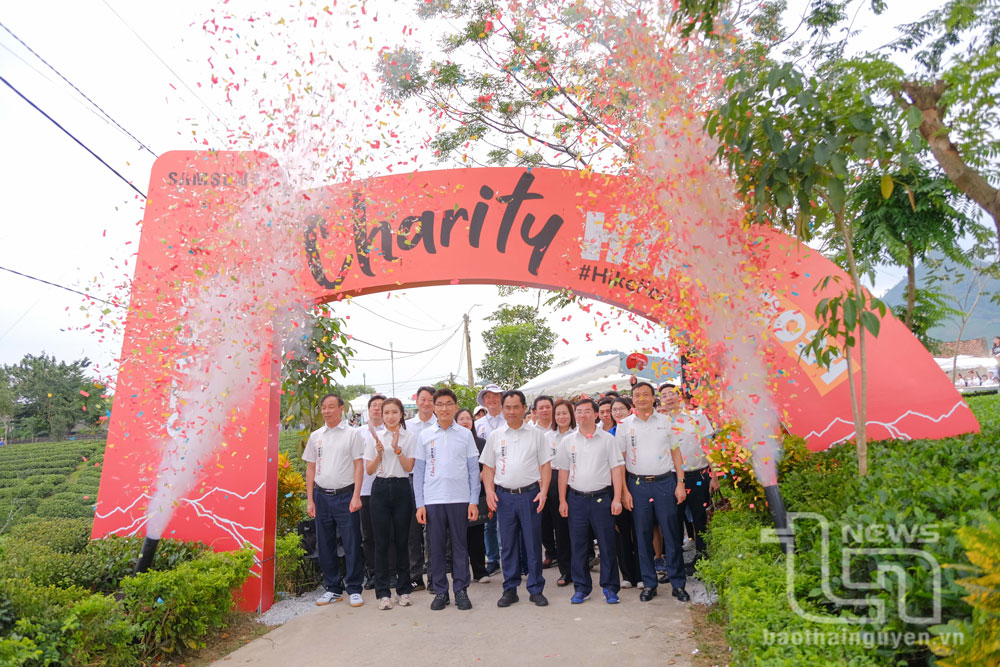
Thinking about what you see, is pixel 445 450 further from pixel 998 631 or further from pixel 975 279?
pixel 975 279

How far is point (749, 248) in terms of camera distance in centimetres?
520

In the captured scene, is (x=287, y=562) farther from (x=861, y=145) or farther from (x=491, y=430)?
(x=861, y=145)

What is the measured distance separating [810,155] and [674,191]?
1.19 m

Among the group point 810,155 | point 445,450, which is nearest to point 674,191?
point 810,155

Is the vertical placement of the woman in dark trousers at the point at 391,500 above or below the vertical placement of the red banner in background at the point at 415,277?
below

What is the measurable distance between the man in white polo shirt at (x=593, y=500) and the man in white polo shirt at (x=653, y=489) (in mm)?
124

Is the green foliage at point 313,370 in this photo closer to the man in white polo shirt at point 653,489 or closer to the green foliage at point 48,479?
the man in white polo shirt at point 653,489

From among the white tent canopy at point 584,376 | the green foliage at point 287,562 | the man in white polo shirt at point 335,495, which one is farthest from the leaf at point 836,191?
the white tent canopy at point 584,376

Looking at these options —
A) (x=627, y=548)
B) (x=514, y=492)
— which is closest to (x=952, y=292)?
(x=627, y=548)

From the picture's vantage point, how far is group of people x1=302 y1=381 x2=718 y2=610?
5.34 metres

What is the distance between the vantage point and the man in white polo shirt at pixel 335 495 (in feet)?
18.7

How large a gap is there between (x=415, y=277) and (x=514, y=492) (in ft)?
7.15

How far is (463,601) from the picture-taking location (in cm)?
535

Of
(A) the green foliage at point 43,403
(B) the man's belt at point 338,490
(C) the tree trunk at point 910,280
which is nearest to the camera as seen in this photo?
(B) the man's belt at point 338,490
